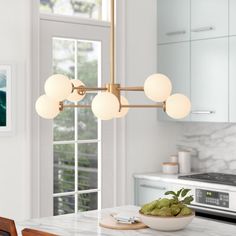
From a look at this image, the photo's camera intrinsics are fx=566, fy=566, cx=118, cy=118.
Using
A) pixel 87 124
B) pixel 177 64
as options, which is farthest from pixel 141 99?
pixel 87 124

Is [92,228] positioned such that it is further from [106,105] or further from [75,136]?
[75,136]

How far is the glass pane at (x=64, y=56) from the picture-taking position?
4441 millimetres

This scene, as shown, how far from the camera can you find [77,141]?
179 inches

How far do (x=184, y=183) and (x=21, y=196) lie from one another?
1.27m

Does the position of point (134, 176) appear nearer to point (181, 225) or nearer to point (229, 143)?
point (229, 143)

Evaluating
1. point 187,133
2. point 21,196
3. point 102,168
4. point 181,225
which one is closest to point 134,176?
point 102,168

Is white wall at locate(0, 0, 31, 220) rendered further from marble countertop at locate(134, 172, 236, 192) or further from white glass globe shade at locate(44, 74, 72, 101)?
white glass globe shade at locate(44, 74, 72, 101)

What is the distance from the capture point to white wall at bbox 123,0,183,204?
4840 mm

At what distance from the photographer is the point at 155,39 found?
16.5 feet

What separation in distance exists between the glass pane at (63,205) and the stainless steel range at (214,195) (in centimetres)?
90

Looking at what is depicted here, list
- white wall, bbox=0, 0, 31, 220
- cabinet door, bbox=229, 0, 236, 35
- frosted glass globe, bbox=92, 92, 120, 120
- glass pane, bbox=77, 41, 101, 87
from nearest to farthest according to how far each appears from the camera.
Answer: frosted glass globe, bbox=92, 92, 120, 120
white wall, bbox=0, 0, 31, 220
cabinet door, bbox=229, 0, 236, 35
glass pane, bbox=77, 41, 101, 87

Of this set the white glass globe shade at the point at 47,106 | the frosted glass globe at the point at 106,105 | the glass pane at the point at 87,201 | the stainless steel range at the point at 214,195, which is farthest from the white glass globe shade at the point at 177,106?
the glass pane at the point at 87,201

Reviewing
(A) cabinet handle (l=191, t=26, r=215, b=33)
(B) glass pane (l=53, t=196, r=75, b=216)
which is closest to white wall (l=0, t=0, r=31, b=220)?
(B) glass pane (l=53, t=196, r=75, b=216)

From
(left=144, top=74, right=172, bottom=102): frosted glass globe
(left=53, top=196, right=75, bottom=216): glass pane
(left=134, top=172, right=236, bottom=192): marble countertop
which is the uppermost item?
(left=144, top=74, right=172, bottom=102): frosted glass globe
